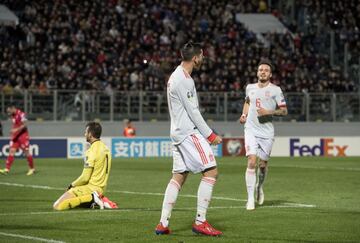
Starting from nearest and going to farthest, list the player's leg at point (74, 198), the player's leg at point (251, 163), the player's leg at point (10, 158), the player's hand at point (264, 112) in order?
the player's leg at point (74, 198) < the player's leg at point (251, 163) < the player's hand at point (264, 112) < the player's leg at point (10, 158)

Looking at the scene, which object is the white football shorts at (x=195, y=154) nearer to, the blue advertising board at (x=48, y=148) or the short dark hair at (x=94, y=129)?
the short dark hair at (x=94, y=129)

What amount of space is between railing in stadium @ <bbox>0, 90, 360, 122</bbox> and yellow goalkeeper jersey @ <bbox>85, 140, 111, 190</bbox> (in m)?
25.3

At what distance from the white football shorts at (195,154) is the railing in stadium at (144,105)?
96.0ft


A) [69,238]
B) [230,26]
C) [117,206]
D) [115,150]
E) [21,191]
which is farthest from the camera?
[230,26]

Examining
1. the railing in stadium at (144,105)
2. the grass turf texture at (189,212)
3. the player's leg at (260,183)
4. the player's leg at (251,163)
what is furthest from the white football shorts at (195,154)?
the railing in stadium at (144,105)

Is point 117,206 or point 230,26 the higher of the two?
point 230,26

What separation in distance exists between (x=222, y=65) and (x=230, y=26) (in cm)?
390

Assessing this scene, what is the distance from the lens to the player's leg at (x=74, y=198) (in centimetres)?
1555

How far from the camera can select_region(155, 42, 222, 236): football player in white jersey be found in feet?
39.3

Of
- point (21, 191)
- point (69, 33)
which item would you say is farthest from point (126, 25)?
point (21, 191)

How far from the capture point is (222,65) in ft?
151

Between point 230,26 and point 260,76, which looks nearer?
point 260,76

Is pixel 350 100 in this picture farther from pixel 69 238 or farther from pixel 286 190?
pixel 69 238

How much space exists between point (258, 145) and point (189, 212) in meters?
2.35
